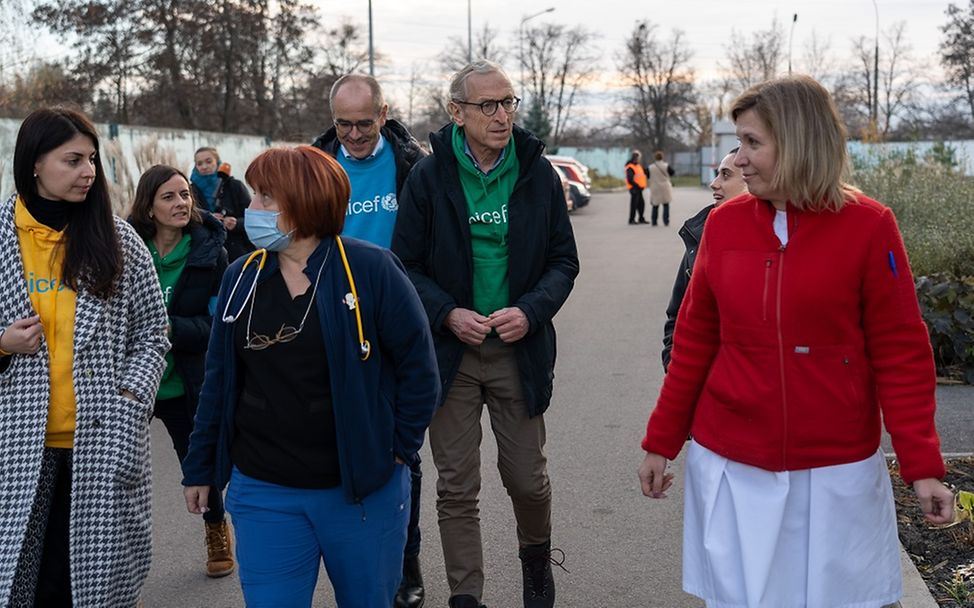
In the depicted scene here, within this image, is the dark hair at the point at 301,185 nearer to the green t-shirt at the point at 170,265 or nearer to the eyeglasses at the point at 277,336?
the eyeglasses at the point at 277,336

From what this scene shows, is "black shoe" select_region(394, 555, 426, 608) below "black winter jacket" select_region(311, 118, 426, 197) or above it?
below

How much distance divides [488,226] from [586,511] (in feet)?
7.76

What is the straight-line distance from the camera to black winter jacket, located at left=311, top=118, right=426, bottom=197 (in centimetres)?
496

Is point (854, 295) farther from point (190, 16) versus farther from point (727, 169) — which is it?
point (190, 16)

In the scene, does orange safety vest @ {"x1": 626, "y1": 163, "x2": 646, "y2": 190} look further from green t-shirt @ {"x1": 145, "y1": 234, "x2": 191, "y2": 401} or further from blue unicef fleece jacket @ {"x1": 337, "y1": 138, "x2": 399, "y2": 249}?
blue unicef fleece jacket @ {"x1": 337, "y1": 138, "x2": 399, "y2": 249}

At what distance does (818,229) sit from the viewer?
120 inches

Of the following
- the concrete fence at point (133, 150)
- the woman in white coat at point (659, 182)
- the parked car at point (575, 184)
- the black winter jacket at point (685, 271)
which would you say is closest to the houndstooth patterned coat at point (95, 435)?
the black winter jacket at point (685, 271)

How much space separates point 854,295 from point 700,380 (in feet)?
1.71

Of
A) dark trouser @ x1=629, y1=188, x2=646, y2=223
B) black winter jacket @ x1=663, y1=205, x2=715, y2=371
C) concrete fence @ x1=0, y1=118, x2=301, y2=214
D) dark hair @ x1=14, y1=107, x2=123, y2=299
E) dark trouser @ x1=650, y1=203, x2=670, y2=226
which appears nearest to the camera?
dark hair @ x1=14, y1=107, x2=123, y2=299

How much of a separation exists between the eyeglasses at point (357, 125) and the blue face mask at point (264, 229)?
1558 mm

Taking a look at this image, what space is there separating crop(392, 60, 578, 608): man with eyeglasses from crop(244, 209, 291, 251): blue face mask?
111 centimetres

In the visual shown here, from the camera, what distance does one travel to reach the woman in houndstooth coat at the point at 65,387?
3717mm

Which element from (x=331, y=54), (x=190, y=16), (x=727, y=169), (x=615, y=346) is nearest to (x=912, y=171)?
(x=615, y=346)

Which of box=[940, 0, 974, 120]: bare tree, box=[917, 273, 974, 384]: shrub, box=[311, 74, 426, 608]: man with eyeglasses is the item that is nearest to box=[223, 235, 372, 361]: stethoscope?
box=[311, 74, 426, 608]: man with eyeglasses
